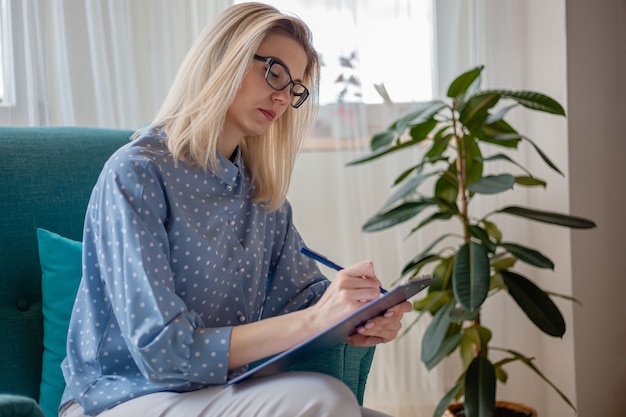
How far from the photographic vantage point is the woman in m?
1.12

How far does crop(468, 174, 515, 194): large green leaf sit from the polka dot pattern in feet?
2.27

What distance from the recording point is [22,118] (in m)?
2.15

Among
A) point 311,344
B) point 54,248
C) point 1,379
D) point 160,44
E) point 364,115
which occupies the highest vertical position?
point 160,44

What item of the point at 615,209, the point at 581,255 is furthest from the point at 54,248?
the point at 615,209

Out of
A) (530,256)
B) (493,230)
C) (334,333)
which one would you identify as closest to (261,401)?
(334,333)

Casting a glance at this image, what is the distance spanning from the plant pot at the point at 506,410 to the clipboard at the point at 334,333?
1.11 metres

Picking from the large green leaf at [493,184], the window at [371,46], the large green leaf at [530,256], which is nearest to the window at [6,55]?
the window at [371,46]

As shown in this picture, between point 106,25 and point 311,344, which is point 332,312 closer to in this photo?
point 311,344

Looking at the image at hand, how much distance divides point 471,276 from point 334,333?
86 cm

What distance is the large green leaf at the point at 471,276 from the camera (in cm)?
186

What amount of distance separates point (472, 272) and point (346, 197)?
648 millimetres

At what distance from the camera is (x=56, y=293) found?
56.4 inches

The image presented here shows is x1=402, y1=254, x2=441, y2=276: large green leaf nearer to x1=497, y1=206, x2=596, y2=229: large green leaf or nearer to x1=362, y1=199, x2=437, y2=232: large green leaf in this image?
x1=362, y1=199, x2=437, y2=232: large green leaf

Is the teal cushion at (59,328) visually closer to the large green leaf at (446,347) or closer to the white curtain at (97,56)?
the large green leaf at (446,347)
